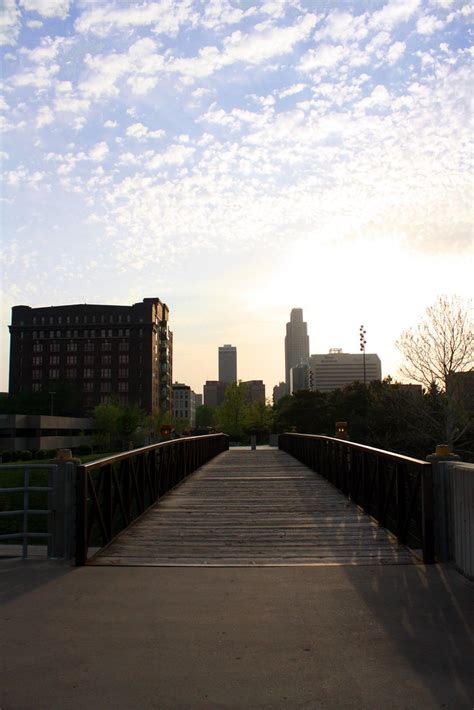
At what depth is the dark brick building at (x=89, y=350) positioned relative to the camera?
112000 mm

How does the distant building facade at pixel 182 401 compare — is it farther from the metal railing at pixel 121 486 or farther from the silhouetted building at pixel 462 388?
the metal railing at pixel 121 486

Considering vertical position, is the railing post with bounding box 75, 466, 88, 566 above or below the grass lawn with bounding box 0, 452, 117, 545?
above

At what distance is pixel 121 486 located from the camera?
8805 mm

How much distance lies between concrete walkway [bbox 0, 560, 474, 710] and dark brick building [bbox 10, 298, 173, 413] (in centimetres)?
10584

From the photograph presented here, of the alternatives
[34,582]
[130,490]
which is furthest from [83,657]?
[130,490]

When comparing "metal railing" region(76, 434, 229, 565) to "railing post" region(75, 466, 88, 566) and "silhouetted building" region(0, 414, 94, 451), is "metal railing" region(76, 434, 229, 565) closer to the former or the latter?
"railing post" region(75, 466, 88, 566)

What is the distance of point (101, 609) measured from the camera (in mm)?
5098

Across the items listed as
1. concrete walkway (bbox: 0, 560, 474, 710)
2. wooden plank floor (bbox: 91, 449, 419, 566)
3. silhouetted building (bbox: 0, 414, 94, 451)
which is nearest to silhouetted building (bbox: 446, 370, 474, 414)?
wooden plank floor (bbox: 91, 449, 419, 566)

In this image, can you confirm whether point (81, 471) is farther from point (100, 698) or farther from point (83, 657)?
point (100, 698)

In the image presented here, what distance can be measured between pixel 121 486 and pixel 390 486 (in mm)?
3768

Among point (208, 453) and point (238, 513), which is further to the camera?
point (208, 453)

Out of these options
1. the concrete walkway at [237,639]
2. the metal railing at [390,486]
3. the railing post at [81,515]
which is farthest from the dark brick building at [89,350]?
the concrete walkway at [237,639]

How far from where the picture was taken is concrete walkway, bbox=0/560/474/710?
3488mm

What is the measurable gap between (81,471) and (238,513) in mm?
3793
